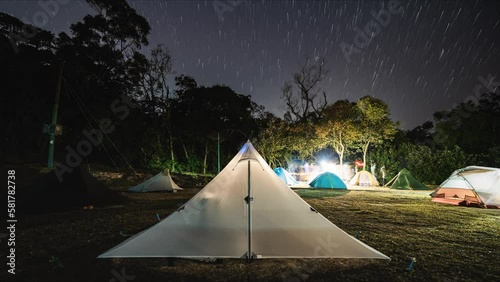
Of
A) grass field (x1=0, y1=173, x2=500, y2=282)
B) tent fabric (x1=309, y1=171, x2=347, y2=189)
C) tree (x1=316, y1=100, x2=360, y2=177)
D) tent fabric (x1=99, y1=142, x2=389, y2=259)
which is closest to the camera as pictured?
grass field (x1=0, y1=173, x2=500, y2=282)

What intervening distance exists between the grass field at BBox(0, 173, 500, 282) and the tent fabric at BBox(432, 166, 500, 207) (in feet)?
11.6

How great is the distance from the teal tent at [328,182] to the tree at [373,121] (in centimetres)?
793

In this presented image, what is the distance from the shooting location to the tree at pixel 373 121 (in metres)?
22.7

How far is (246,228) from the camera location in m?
Answer: 3.93

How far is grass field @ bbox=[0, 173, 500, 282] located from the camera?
3295 millimetres

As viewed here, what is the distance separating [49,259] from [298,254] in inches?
133

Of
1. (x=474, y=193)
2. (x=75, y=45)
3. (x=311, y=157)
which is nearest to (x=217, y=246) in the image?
(x=474, y=193)

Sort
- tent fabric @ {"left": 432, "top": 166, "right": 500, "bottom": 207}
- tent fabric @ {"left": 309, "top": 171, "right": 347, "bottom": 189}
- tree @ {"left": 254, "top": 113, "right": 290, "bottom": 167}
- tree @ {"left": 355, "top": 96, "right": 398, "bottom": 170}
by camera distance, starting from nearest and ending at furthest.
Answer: tent fabric @ {"left": 432, "top": 166, "right": 500, "bottom": 207}, tent fabric @ {"left": 309, "top": 171, "right": 347, "bottom": 189}, tree @ {"left": 355, "top": 96, "right": 398, "bottom": 170}, tree @ {"left": 254, "top": 113, "right": 290, "bottom": 167}

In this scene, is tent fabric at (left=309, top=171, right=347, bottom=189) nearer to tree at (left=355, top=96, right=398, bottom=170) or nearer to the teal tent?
the teal tent

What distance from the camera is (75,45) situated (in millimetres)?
18359
